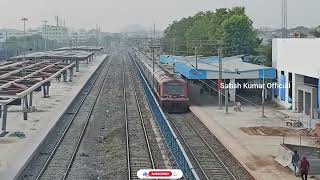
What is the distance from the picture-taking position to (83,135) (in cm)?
2822

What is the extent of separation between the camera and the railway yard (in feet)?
65.4

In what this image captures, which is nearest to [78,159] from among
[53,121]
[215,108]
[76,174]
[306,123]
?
[76,174]

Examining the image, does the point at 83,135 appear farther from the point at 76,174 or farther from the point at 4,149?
the point at 76,174

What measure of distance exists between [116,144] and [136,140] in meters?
1.34

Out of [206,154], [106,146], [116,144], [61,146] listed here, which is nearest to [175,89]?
[116,144]

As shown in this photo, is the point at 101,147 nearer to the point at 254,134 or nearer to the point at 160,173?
the point at 254,134

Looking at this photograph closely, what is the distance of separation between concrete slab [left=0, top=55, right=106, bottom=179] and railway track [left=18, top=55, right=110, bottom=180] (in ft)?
1.21

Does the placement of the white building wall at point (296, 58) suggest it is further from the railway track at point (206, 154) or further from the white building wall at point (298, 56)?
the railway track at point (206, 154)

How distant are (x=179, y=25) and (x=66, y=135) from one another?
88.1 m

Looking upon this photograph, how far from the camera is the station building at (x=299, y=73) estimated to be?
33.3 metres

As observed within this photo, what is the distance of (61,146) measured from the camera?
25.3 meters

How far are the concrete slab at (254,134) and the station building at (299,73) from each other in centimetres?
174

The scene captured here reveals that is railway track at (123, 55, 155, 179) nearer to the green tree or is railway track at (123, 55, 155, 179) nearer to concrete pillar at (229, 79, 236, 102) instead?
concrete pillar at (229, 79, 236, 102)

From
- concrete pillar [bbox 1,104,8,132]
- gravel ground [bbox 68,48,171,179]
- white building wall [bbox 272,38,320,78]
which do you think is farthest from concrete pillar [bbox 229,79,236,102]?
concrete pillar [bbox 1,104,8,132]
